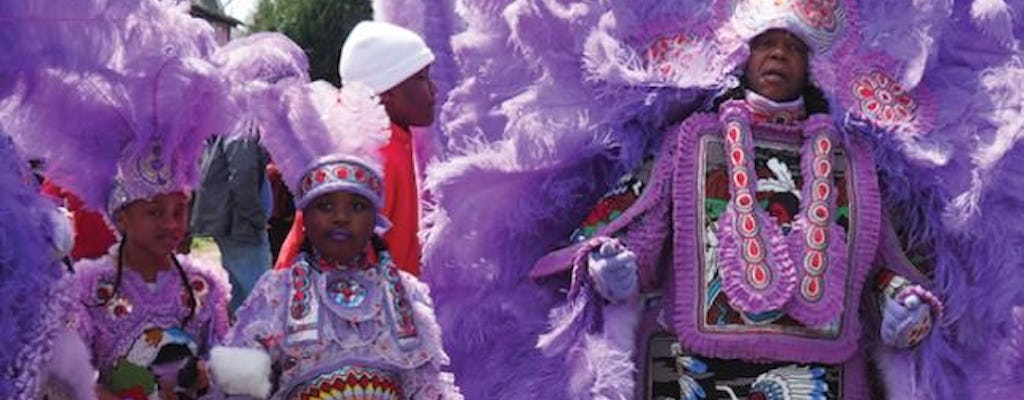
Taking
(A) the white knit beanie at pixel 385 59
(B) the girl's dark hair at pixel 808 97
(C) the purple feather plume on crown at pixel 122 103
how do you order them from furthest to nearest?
(A) the white knit beanie at pixel 385 59, (B) the girl's dark hair at pixel 808 97, (C) the purple feather plume on crown at pixel 122 103

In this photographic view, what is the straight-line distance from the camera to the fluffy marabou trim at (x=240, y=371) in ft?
10.6

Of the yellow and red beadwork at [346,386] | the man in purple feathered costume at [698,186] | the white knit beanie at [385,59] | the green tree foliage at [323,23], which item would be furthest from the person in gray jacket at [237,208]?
the green tree foliage at [323,23]

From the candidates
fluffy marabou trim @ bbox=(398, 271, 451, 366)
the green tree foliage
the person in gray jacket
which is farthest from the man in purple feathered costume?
the green tree foliage

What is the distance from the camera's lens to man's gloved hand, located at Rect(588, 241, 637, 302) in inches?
141

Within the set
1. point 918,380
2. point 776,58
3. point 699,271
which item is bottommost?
point 918,380

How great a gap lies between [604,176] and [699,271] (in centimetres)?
42

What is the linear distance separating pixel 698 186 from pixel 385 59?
108 cm

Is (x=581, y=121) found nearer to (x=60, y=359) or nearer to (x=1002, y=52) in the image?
(x=1002, y=52)

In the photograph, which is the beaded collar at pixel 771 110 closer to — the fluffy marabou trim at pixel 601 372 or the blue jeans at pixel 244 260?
the fluffy marabou trim at pixel 601 372

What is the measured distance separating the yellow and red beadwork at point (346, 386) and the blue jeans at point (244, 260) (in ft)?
7.64

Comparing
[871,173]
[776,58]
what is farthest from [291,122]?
[871,173]

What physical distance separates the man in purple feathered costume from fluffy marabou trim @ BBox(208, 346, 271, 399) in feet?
2.51

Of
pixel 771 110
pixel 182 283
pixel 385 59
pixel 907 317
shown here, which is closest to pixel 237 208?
pixel 385 59

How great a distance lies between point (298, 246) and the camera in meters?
3.65
